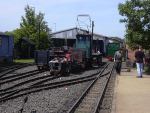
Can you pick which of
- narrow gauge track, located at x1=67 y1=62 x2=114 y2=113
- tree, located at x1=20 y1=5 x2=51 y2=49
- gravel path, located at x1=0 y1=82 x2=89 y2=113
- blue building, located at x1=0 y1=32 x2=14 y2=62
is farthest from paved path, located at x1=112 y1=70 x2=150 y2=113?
tree, located at x1=20 y1=5 x2=51 y2=49

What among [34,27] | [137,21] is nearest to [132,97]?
[137,21]

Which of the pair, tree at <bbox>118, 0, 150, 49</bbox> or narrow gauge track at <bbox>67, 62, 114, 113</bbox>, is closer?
narrow gauge track at <bbox>67, 62, 114, 113</bbox>

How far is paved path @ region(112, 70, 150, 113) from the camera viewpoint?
14.3 meters

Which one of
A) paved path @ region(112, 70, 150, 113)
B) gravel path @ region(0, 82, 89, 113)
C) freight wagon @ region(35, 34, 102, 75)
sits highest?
freight wagon @ region(35, 34, 102, 75)

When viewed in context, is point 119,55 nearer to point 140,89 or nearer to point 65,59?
point 65,59

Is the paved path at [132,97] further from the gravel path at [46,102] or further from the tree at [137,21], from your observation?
the tree at [137,21]

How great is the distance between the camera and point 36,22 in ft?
287

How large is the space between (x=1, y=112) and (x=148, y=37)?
61.1ft

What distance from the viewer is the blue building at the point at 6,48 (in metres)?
48.7

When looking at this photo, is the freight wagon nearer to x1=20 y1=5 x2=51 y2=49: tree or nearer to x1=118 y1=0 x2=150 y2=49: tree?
x1=118 y1=0 x2=150 y2=49: tree

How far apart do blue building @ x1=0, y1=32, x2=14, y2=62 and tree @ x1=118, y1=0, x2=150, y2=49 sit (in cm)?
1986

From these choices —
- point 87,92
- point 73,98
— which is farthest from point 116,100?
point 87,92

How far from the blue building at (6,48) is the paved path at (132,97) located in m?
26.8

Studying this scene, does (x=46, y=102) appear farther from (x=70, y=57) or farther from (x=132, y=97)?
(x=70, y=57)
